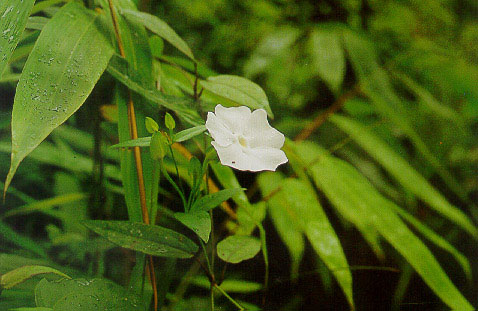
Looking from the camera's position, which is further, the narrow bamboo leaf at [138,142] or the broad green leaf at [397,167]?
the broad green leaf at [397,167]

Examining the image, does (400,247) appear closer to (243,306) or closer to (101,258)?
(243,306)

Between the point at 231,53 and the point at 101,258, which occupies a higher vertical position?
the point at 231,53

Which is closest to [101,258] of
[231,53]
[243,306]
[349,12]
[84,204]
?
[84,204]

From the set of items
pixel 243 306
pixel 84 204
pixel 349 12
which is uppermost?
pixel 349 12

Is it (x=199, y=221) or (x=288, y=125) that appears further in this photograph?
(x=288, y=125)

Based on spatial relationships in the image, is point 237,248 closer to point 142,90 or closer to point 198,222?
point 198,222

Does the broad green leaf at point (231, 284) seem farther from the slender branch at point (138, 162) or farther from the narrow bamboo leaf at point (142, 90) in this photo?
the narrow bamboo leaf at point (142, 90)

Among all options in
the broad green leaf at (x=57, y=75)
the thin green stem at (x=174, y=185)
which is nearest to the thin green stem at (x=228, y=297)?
the thin green stem at (x=174, y=185)
